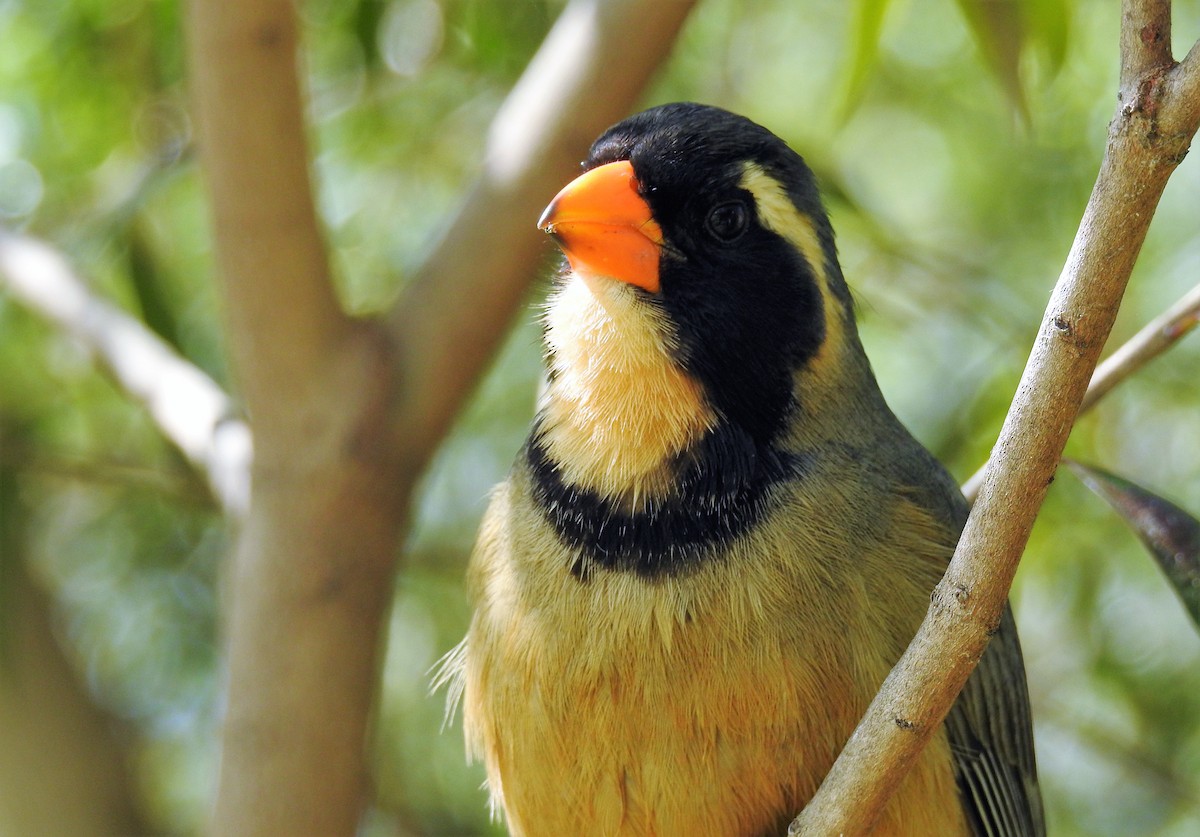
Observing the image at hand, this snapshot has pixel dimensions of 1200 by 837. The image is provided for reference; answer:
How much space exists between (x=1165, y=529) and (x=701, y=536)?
0.84 m

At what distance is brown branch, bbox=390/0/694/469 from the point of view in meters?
3.52

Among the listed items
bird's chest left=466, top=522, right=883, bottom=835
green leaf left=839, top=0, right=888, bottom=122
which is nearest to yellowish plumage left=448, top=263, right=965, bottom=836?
bird's chest left=466, top=522, right=883, bottom=835

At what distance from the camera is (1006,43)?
3164mm

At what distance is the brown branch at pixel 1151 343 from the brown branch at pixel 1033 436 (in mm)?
550

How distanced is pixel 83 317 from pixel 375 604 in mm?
1351

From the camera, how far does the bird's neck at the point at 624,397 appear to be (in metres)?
2.70

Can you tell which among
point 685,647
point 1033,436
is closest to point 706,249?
point 685,647

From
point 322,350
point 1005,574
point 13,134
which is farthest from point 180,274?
point 1005,574

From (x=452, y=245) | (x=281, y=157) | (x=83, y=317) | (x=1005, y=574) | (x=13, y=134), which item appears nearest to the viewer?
(x=1005, y=574)

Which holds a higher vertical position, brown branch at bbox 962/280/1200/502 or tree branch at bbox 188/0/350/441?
brown branch at bbox 962/280/1200/502

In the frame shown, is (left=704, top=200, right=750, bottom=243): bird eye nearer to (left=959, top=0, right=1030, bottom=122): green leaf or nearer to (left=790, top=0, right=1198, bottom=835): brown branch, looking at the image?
(left=959, top=0, right=1030, bottom=122): green leaf

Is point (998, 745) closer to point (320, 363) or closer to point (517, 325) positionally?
point (320, 363)

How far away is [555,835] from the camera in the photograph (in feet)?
9.41

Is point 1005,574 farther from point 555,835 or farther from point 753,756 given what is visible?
point 555,835
